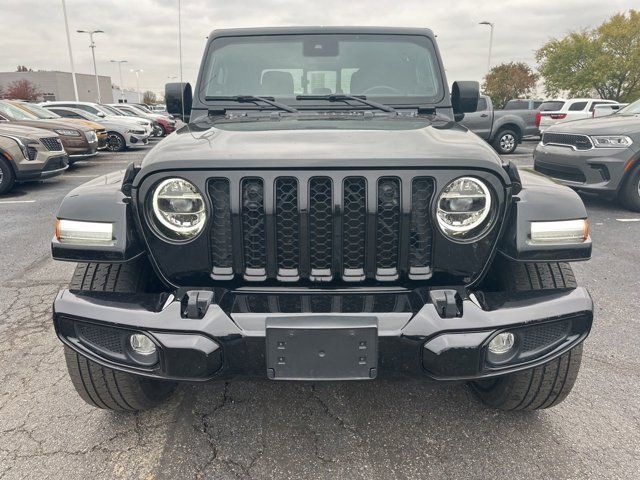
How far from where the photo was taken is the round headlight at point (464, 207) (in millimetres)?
1737

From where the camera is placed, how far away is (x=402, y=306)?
164 cm

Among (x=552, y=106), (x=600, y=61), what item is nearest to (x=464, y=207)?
(x=552, y=106)

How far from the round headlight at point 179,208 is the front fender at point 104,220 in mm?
128

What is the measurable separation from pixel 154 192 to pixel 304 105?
131cm

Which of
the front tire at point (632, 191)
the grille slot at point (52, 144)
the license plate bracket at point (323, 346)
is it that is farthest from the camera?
the grille slot at point (52, 144)

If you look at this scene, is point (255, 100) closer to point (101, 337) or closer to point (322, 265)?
point (322, 265)

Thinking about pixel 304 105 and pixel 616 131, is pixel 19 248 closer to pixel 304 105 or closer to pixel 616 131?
pixel 304 105

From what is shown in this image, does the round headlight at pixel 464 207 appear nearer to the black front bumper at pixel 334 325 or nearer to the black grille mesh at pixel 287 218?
the black front bumper at pixel 334 325

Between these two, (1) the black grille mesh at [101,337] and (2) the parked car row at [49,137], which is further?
(2) the parked car row at [49,137]

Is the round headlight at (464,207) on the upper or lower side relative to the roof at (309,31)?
lower

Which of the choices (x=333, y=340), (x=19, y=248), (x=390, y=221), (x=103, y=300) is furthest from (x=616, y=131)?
(x=19, y=248)

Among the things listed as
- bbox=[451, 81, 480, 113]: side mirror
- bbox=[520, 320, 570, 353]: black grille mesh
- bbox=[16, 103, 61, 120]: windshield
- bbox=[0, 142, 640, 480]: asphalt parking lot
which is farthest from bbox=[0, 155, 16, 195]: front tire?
bbox=[520, 320, 570, 353]: black grille mesh

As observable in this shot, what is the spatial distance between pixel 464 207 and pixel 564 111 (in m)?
16.8

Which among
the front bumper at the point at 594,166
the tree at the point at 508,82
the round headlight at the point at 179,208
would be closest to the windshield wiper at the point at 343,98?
the round headlight at the point at 179,208
